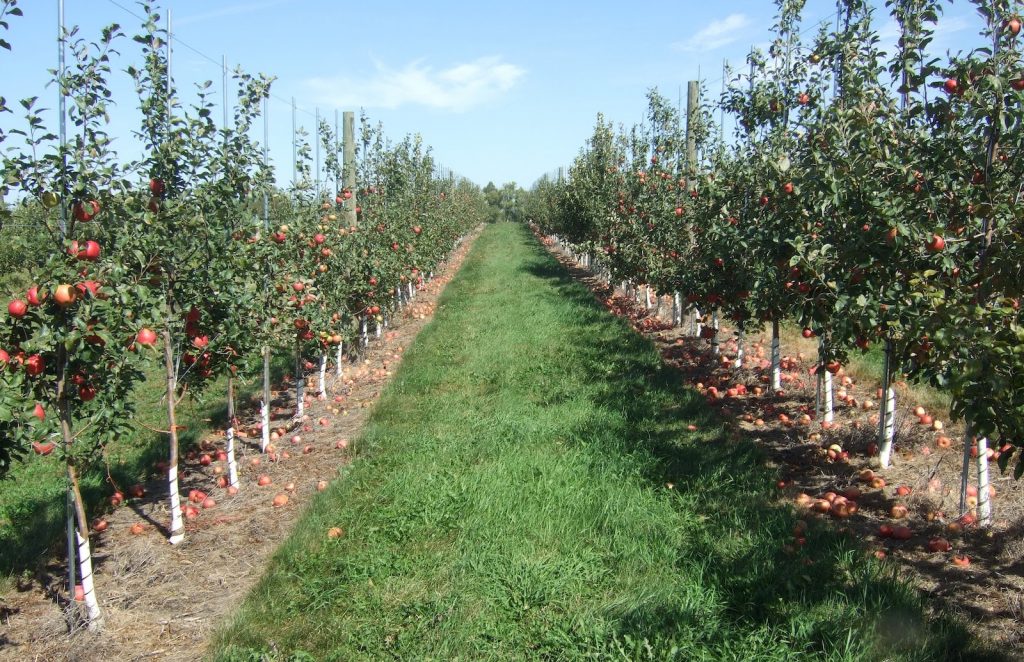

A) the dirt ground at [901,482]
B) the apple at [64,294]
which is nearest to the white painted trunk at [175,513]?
the apple at [64,294]

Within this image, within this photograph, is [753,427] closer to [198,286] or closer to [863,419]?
[863,419]

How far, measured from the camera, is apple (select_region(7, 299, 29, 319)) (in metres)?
3.22

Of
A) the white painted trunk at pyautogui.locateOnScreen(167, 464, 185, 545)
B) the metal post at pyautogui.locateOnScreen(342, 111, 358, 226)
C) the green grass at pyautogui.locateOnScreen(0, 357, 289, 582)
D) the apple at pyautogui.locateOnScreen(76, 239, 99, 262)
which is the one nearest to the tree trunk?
the white painted trunk at pyautogui.locateOnScreen(167, 464, 185, 545)

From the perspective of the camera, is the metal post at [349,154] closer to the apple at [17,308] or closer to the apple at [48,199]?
the apple at [48,199]

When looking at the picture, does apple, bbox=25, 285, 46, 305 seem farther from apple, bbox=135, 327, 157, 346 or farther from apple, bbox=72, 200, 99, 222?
apple, bbox=72, 200, 99, 222

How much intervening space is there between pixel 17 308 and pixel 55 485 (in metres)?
3.85

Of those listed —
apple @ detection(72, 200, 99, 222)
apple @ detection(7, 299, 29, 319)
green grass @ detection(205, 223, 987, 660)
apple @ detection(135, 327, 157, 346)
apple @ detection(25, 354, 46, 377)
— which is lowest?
green grass @ detection(205, 223, 987, 660)

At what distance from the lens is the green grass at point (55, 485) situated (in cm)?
494

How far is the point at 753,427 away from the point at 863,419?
105cm

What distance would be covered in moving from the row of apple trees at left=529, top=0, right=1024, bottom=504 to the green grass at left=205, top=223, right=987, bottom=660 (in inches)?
46.4

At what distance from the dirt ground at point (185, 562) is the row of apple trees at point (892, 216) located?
413cm

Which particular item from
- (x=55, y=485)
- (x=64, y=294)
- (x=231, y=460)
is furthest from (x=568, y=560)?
(x=55, y=485)

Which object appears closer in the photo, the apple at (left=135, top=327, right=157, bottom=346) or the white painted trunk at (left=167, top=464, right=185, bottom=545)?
the apple at (left=135, top=327, right=157, bottom=346)

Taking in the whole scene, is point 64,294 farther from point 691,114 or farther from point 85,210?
point 691,114
